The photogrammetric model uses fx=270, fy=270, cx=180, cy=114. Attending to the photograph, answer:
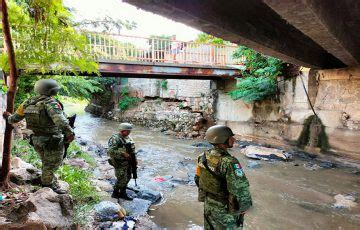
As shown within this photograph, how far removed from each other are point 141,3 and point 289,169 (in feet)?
23.3

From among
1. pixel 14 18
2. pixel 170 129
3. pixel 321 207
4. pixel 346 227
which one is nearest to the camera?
pixel 14 18

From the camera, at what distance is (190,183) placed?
6762 millimetres

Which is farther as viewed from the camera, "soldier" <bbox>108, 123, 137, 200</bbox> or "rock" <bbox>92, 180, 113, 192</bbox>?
"rock" <bbox>92, 180, 113, 192</bbox>

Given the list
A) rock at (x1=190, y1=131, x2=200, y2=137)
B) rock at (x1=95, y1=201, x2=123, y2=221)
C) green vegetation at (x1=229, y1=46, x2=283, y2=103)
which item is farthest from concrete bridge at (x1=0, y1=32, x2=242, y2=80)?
rock at (x1=95, y1=201, x2=123, y2=221)

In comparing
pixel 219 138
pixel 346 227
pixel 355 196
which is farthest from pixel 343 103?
pixel 219 138

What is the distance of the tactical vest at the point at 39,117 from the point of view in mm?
3701

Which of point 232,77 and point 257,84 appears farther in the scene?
point 232,77

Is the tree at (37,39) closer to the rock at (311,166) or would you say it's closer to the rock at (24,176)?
the rock at (24,176)

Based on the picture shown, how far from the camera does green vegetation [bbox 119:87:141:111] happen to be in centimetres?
2028

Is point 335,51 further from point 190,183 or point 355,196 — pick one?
point 190,183

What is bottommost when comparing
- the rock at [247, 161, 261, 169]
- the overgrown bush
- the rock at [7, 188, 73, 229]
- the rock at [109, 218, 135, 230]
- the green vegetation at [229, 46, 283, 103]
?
the rock at [247, 161, 261, 169]

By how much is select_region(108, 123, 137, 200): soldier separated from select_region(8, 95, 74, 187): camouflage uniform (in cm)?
112

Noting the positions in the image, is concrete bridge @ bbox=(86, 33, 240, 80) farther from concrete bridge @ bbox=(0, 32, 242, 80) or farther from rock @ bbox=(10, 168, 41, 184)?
rock @ bbox=(10, 168, 41, 184)

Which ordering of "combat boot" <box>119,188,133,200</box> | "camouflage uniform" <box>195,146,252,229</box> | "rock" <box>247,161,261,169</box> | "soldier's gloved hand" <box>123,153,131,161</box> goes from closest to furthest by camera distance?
"camouflage uniform" <box>195,146,252,229</box>
"soldier's gloved hand" <box>123,153,131,161</box>
"combat boot" <box>119,188,133,200</box>
"rock" <box>247,161,261,169</box>
